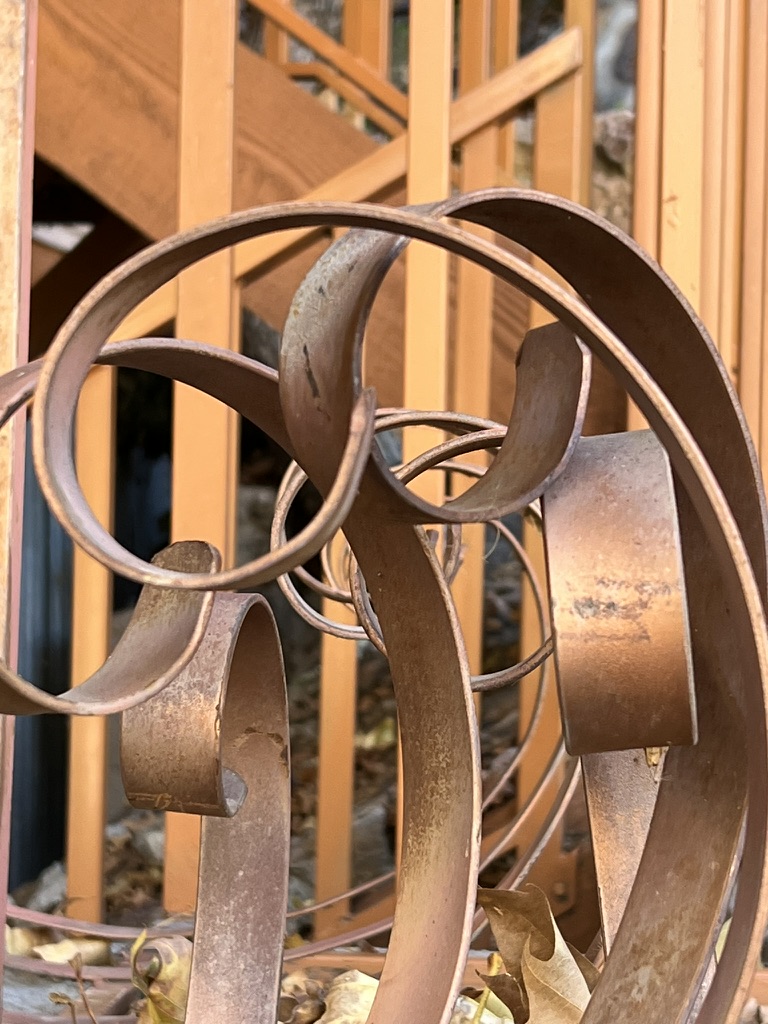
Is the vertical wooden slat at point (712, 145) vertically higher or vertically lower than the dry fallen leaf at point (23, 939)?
higher

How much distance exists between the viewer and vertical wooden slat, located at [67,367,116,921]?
1.30 meters

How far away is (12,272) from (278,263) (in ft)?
1.85

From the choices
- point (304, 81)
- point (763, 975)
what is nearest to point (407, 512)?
point (763, 975)

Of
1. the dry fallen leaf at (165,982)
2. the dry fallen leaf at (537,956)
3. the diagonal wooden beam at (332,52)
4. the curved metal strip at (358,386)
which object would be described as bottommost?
the dry fallen leaf at (165,982)

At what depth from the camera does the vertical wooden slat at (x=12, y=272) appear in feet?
2.55

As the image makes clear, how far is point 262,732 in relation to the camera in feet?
1.82

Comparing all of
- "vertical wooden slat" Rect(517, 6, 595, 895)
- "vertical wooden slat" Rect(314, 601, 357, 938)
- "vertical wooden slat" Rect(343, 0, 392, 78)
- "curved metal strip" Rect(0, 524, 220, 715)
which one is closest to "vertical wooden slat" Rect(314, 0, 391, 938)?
"vertical wooden slat" Rect(314, 601, 357, 938)

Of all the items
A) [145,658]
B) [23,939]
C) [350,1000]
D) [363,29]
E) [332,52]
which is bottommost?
[23,939]

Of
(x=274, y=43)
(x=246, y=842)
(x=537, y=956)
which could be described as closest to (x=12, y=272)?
(x=246, y=842)

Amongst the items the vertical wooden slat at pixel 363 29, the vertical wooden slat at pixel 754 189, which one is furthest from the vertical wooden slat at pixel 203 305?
the vertical wooden slat at pixel 363 29

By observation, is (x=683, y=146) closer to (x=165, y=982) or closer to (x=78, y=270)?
(x=165, y=982)

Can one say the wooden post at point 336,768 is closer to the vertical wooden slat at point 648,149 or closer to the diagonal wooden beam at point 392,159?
the diagonal wooden beam at point 392,159

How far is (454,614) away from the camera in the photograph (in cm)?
48

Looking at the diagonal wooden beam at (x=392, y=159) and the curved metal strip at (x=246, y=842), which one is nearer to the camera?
the curved metal strip at (x=246, y=842)
